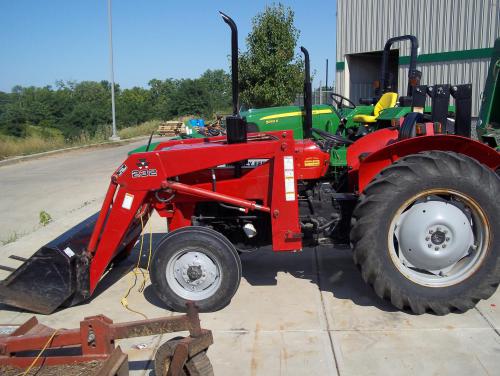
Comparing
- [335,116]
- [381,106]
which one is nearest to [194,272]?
[335,116]

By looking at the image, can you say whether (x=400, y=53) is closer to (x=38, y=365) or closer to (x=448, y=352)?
(x=448, y=352)

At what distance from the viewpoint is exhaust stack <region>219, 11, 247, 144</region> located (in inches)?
154

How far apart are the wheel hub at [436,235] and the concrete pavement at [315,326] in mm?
454

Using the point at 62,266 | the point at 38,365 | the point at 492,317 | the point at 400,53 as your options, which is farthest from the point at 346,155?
the point at 400,53

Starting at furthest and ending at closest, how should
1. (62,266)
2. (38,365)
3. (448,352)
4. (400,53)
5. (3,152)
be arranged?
(3,152) < (400,53) < (62,266) < (448,352) < (38,365)

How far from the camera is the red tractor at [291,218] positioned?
382cm

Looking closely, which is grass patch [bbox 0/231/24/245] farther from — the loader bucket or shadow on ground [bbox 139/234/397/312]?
shadow on ground [bbox 139/234/397/312]

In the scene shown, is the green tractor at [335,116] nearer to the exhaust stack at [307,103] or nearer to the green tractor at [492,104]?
the exhaust stack at [307,103]

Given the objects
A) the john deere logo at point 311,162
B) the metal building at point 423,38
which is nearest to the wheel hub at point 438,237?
the john deere logo at point 311,162

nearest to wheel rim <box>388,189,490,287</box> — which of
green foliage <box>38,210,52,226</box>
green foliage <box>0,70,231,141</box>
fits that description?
green foliage <box>38,210,52,226</box>

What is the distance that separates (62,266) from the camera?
4.04 m

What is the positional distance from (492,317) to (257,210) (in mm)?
2015

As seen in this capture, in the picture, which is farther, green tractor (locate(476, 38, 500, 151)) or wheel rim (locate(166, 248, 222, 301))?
green tractor (locate(476, 38, 500, 151))

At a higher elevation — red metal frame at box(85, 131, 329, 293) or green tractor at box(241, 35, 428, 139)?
green tractor at box(241, 35, 428, 139)
